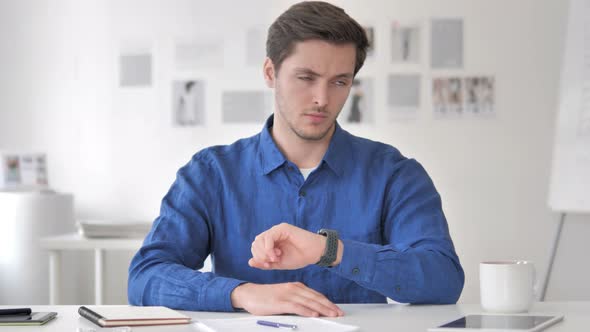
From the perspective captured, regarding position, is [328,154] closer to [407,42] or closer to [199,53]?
[407,42]

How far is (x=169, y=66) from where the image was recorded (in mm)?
3982

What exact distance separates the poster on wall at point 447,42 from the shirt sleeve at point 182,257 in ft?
6.89

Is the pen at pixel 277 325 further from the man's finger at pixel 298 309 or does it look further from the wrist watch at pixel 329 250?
the wrist watch at pixel 329 250

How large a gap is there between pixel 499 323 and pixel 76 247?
2.39m

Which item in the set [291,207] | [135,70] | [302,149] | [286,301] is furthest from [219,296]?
[135,70]

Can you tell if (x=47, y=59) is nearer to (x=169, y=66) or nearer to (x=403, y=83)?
(x=169, y=66)

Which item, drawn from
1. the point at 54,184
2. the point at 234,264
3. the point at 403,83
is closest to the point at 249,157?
the point at 234,264

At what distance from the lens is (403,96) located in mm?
3826

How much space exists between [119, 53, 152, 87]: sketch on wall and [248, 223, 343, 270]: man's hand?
2649 mm

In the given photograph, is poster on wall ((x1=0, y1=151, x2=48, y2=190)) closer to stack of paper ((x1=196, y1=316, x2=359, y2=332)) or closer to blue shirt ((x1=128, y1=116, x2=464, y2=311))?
blue shirt ((x1=128, y1=116, x2=464, y2=311))

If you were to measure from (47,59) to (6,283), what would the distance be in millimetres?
1084

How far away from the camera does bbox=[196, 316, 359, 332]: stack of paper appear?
1.28 metres

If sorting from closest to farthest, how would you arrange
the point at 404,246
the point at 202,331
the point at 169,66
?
the point at 202,331 < the point at 404,246 < the point at 169,66

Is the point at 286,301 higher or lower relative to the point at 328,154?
lower
